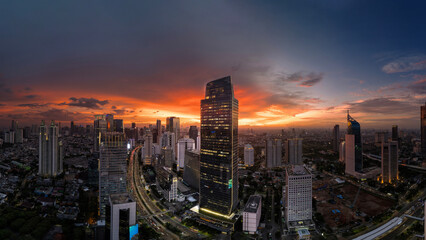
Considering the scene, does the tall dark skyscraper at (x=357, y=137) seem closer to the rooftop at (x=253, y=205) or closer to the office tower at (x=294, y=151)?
→ the office tower at (x=294, y=151)

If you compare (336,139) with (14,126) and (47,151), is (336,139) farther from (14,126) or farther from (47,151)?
(14,126)

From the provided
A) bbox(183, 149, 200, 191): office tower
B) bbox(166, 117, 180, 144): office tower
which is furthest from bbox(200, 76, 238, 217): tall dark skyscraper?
bbox(166, 117, 180, 144): office tower

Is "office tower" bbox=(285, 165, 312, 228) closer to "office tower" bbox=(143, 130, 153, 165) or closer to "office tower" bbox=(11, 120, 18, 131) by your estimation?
"office tower" bbox=(143, 130, 153, 165)

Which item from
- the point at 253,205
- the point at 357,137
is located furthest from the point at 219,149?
the point at 357,137

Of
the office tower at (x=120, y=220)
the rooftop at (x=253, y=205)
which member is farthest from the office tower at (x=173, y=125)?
the office tower at (x=120, y=220)

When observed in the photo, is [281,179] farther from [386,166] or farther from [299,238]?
[299,238]

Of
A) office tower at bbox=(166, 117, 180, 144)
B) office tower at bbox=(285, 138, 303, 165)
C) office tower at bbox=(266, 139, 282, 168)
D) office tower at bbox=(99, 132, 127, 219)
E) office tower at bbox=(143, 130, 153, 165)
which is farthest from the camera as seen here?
office tower at bbox=(166, 117, 180, 144)

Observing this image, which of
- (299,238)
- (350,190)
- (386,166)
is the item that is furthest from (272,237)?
(386,166)
